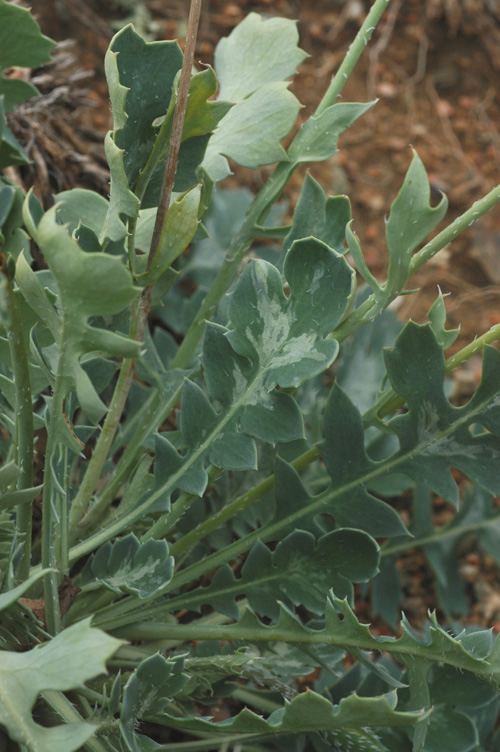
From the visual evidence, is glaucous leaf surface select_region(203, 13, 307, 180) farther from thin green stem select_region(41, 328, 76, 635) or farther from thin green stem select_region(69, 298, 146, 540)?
thin green stem select_region(41, 328, 76, 635)

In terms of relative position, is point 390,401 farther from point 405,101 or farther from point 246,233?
point 405,101

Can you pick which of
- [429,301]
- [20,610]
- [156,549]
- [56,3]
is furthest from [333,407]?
[56,3]

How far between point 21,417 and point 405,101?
4.69 feet

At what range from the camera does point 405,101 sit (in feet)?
5.96

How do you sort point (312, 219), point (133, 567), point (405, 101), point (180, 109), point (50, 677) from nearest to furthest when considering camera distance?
point (50, 677)
point (180, 109)
point (133, 567)
point (312, 219)
point (405, 101)

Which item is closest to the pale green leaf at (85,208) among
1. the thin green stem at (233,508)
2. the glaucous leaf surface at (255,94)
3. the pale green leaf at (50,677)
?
the glaucous leaf surface at (255,94)

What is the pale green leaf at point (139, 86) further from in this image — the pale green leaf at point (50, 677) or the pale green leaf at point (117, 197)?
the pale green leaf at point (50, 677)

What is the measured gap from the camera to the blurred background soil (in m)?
1.57

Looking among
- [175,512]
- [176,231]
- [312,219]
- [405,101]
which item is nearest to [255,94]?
[312,219]

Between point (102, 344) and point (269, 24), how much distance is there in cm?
55

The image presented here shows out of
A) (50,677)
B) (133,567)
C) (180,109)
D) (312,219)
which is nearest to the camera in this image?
(50,677)

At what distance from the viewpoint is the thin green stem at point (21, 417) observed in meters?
0.64

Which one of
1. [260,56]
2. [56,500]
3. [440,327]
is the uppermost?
[260,56]

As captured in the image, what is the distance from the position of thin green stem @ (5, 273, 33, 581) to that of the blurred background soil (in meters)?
0.83
